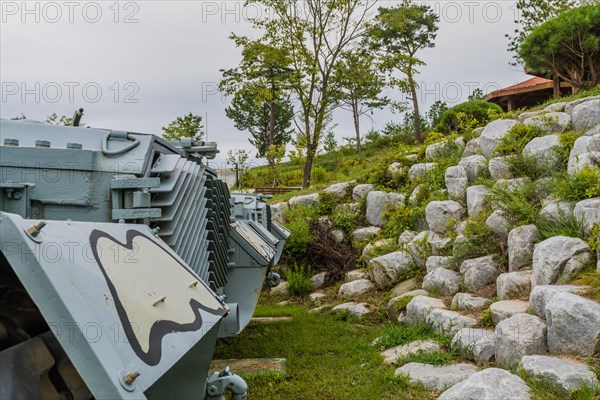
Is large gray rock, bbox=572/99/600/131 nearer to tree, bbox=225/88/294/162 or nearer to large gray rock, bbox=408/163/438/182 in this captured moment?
large gray rock, bbox=408/163/438/182

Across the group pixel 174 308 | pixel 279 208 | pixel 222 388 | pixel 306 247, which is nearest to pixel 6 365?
pixel 174 308

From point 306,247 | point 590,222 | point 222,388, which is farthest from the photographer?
point 306,247

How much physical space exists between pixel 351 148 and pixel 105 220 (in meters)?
27.1

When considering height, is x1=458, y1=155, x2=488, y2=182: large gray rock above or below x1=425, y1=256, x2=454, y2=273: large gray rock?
above

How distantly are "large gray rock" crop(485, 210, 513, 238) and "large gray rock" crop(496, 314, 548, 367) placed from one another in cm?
241

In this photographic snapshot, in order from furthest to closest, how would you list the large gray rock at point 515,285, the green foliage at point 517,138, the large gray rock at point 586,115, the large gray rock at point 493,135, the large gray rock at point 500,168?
the large gray rock at point 493,135
the green foliage at point 517,138
the large gray rock at point 500,168
the large gray rock at point 586,115
the large gray rock at point 515,285

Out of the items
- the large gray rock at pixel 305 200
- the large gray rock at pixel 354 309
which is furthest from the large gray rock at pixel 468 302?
the large gray rock at pixel 305 200

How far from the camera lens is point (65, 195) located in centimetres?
364

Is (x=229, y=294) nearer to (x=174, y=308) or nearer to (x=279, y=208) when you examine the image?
(x=174, y=308)

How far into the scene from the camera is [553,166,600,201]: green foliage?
7008 mm

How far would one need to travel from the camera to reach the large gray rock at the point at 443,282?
26.2 ft

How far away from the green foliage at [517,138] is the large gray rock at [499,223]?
6.04 ft

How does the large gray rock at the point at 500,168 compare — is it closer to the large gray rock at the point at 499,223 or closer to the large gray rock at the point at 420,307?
the large gray rock at the point at 499,223

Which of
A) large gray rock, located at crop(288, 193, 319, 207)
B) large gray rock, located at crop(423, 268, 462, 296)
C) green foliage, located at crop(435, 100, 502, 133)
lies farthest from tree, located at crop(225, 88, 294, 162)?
large gray rock, located at crop(423, 268, 462, 296)
